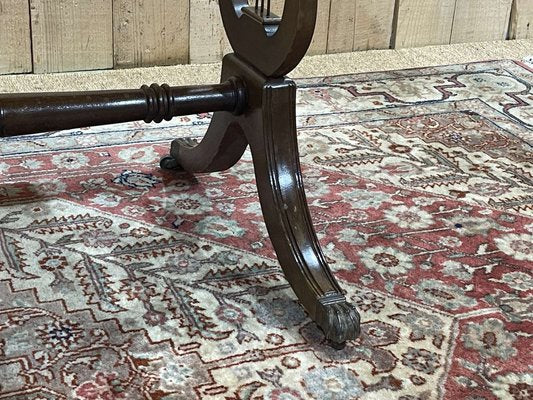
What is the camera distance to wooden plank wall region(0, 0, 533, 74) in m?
2.47

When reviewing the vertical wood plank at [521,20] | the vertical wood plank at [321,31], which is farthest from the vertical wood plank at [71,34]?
the vertical wood plank at [521,20]

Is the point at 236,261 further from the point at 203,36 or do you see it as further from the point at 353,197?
the point at 203,36

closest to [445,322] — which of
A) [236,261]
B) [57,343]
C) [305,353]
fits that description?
[305,353]

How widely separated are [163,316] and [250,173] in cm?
59

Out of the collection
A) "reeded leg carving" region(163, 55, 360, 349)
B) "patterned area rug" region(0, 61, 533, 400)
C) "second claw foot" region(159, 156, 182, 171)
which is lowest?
"patterned area rug" region(0, 61, 533, 400)

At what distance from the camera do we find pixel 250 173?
198 centimetres

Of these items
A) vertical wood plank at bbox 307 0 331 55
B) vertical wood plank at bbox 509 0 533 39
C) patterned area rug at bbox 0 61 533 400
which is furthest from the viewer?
vertical wood plank at bbox 509 0 533 39

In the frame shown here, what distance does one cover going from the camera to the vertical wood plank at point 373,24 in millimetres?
2816

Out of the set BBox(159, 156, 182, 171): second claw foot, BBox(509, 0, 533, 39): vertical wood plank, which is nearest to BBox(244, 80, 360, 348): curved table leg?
BBox(159, 156, 182, 171): second claw foot

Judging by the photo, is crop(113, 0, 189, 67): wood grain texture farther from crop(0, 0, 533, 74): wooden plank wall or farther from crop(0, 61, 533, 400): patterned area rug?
crop(0, 61, 533, 400): patterned area rug

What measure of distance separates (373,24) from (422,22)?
0.57ft

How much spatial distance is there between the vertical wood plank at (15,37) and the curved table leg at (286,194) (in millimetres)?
1141

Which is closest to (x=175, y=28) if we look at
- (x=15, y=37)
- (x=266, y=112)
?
(x=15, y=37)

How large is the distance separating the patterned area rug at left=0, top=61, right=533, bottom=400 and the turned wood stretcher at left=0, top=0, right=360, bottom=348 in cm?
7
